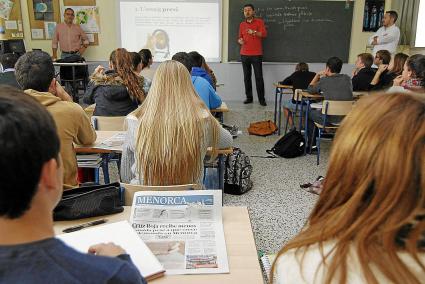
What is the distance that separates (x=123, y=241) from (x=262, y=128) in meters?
4.56

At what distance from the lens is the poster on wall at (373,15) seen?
6.99 meters

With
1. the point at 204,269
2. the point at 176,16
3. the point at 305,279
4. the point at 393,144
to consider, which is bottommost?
the point at 204,269

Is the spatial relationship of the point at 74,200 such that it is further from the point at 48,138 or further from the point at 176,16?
the point at 176,16

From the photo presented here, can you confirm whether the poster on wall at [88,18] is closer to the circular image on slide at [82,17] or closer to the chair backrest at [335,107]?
the circular image on slide at [82,17]

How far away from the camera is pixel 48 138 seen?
0.65 meters

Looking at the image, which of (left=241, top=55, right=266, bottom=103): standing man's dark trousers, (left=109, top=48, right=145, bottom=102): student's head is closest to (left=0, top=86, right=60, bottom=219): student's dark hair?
(left=109, top=48, right=145, bottom=102): student's head

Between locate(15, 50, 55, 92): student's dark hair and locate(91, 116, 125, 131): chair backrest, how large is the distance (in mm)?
898

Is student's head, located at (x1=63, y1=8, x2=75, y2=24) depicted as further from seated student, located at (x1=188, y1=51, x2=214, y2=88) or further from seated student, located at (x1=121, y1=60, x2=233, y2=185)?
seated student, located at (x1=121, y1=60, x2=233, y2=185)

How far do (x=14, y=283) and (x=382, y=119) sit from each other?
0.68 m

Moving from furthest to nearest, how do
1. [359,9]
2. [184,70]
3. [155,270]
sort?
[359,9], [184,70], [155,270]

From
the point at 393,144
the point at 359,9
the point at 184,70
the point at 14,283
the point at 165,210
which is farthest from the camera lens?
the point at 359,9

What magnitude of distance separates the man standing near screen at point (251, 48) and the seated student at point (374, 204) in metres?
6.26

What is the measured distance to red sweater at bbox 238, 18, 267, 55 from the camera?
Result: 6.81 m

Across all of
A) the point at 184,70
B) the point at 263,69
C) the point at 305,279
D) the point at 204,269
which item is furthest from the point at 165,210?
the point at 263,69
